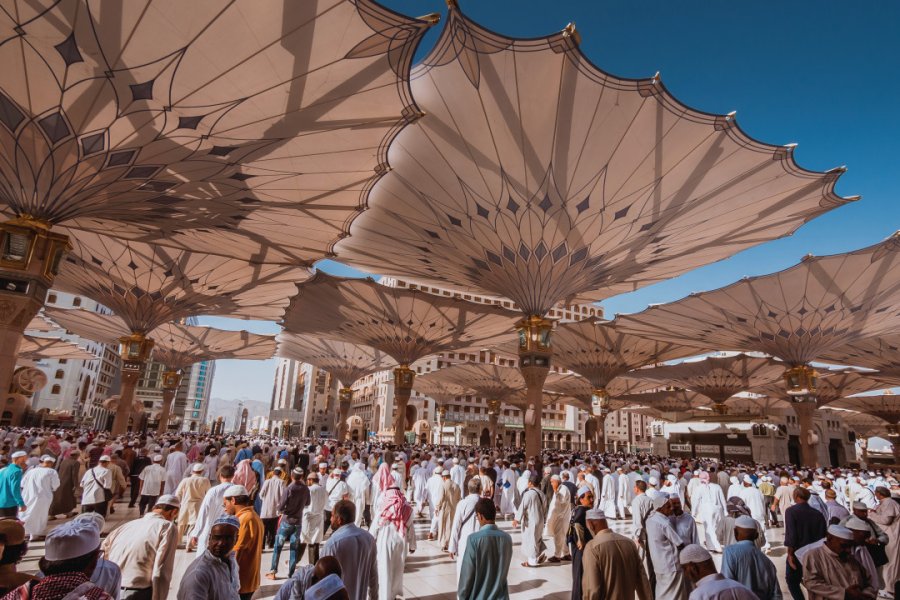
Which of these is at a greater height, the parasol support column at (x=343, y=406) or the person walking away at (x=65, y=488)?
the parasol support column at (x=343, y=406)

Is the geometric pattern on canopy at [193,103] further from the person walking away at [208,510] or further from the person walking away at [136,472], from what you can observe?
the person walking away at [208,510]

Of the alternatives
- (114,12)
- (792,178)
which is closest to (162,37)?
(114,12)

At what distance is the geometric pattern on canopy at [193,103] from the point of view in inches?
301

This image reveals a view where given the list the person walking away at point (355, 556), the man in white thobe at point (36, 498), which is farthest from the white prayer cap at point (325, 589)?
the man in white thobe at point (36, 498)

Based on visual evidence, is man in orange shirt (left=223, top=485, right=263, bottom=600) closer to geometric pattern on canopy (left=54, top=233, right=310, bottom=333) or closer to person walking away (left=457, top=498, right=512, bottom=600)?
person walking away (left=457, top=498, right=512, bottom=600)

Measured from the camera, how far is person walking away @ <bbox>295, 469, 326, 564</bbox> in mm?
6707

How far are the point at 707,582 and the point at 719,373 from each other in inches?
1466

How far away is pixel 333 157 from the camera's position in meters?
11.1

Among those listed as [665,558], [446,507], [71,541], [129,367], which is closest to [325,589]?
[71,541]

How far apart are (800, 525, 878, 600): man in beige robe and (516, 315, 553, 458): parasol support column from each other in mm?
12257

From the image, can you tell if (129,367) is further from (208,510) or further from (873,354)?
(873,354)

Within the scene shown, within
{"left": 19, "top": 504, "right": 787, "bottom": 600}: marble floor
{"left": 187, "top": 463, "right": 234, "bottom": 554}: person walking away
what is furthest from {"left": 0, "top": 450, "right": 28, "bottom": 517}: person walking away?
{"left": 187, "top": 463, "right": 234, "bottom": 554}: person walking away

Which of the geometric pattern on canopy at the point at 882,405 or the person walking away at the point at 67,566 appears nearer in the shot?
the person walking away at the point at 67,566

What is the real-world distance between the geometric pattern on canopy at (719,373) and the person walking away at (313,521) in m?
32.1
